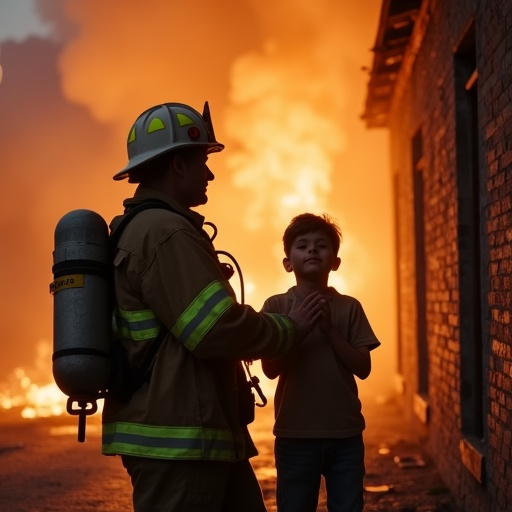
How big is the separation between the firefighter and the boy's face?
0.52 m

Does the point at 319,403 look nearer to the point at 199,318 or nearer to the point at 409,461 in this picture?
the point at 199,318

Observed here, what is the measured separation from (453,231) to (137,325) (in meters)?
4.11

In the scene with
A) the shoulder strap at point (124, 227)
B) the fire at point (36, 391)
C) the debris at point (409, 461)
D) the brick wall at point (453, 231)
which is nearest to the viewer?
the shoulder strap at point (124, 227)

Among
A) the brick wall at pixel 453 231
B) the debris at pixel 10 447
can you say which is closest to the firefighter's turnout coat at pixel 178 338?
the brick wall at pixel 453 231

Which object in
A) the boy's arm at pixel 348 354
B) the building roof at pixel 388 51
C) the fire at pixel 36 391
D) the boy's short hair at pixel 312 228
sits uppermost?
the building roof at pixel 388 51

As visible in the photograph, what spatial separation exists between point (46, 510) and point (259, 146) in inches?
480

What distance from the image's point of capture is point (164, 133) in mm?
3430

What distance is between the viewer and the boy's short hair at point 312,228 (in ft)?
12.5

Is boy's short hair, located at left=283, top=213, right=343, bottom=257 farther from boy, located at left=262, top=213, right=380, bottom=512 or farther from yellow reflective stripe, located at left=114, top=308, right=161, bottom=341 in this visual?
yellow reflective stripe, located at left=114, top=308, right=161, bottom=341

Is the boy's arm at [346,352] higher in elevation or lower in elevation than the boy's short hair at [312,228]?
lower

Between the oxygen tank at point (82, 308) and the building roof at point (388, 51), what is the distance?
661cm

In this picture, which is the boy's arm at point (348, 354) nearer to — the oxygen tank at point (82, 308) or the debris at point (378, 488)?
the oxygen tank at point (82, 308)

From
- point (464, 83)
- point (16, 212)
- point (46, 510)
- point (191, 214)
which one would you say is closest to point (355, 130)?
point (16, 212)

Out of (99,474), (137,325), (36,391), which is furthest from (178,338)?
(36,391)
